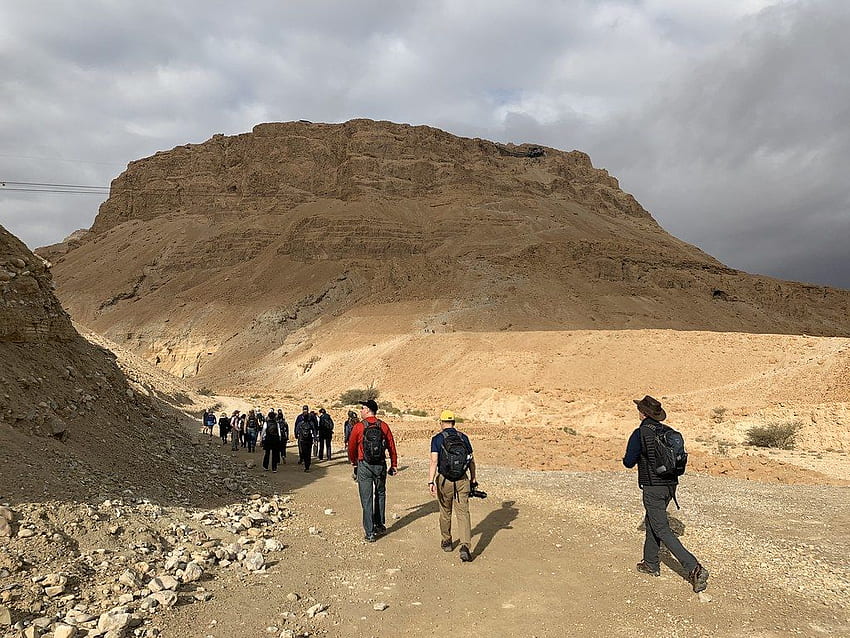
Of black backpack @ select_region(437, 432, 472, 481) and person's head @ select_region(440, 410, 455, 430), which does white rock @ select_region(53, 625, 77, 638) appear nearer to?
black backpack @ select_region(437, 432, 472, 481)

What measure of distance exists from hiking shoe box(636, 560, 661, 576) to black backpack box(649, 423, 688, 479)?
3.23ft

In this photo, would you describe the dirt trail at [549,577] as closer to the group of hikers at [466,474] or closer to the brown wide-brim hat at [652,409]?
the group of hikers at [466,474]

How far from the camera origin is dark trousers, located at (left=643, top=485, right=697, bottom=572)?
5.25 meters

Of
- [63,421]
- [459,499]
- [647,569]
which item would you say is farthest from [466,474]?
[63,421]

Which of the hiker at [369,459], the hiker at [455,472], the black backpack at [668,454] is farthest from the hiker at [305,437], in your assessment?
the black backpack at [668,454]

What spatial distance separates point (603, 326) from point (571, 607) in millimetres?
46496

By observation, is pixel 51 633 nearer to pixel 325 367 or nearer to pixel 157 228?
pixel 325 367

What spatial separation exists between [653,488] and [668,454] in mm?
410

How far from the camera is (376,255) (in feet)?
227

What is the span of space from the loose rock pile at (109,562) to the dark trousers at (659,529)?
4.04 m

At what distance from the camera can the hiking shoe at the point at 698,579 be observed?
512cm

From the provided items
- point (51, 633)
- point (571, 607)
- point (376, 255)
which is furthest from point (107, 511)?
point (376, 255)

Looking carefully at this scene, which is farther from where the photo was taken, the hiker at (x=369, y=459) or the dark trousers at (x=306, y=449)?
the dark trousers at (x=306, y=449)

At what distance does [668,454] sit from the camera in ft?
17.5
